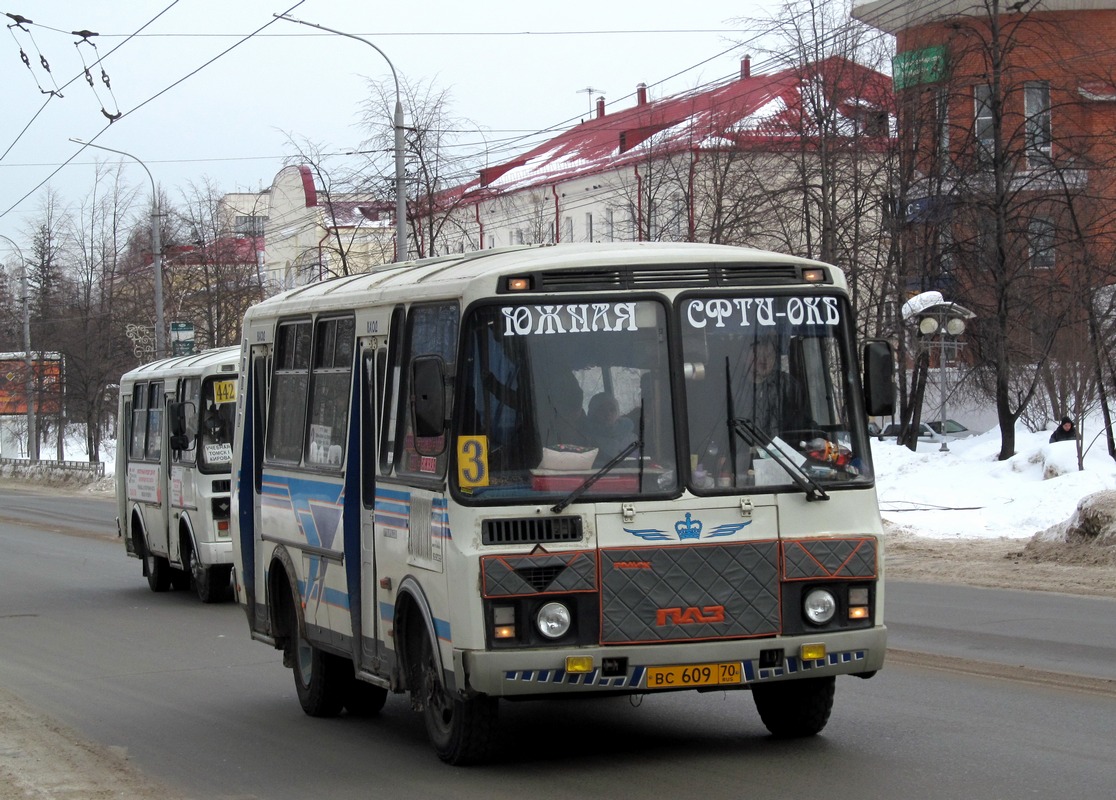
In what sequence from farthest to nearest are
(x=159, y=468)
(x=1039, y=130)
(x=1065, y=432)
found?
(x=1039, y=130)
(x=1065, y=432)
(x=159, y=468)

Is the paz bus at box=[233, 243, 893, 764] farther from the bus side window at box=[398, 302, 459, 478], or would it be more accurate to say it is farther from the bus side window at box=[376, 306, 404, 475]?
the bus side window at box=[376, 306, 404, 475]

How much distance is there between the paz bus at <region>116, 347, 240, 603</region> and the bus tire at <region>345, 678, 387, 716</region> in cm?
674

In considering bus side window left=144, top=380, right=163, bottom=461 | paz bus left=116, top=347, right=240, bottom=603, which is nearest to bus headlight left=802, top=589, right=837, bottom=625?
paz bus left=116, top=347, right=240, bottom=603

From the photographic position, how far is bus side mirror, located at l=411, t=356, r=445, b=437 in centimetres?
728

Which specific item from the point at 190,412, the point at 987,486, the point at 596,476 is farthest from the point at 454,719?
the point at 987,486

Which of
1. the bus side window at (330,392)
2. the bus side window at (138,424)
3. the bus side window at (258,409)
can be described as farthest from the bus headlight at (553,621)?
the bus side window at (138,424)

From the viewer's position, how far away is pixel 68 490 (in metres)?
53.9

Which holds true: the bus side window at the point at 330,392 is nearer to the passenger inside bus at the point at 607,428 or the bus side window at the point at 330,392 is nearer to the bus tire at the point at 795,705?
the passenger inside bus at the point at 607,428

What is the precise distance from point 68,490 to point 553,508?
49540 mm

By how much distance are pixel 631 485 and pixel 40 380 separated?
5565 cm

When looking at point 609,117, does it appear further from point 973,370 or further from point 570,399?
point 570,399

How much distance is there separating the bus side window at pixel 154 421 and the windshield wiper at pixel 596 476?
42.1 feet

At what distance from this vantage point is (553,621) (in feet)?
24.0

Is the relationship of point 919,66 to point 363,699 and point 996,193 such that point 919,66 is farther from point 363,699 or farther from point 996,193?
point 363,699
